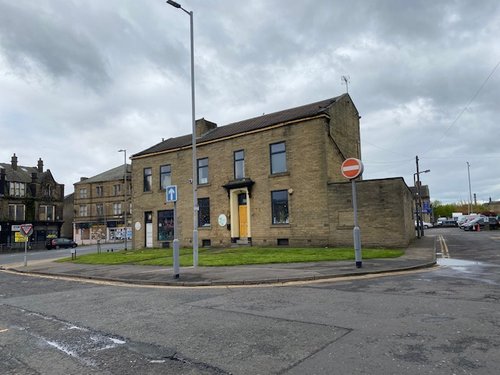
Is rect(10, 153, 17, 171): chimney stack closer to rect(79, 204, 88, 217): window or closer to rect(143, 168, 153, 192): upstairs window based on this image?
rect(79, 204, 88, 217): window

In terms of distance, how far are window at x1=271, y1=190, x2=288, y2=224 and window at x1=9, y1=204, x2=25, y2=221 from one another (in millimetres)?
51729

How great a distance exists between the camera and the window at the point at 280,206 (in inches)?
947

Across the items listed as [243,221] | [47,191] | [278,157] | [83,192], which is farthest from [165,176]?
[83,192]

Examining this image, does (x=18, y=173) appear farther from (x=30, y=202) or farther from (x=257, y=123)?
(x=257, y=123)

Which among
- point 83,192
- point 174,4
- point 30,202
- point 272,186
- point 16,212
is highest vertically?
point 174,4

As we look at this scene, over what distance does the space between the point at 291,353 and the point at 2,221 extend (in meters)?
64.6

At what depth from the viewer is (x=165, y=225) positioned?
99.9 feet

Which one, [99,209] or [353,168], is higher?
[99,209]

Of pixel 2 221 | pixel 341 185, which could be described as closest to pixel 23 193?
pixel 2 221

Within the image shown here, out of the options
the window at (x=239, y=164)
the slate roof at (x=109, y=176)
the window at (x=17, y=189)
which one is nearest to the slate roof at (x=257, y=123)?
the window at (x=239, y=164)

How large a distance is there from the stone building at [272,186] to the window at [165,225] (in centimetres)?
8

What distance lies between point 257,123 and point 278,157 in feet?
13.6

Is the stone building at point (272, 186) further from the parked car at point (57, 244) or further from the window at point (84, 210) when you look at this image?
the window at point (84, 210)

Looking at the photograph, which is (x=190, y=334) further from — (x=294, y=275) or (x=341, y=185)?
(x=341, y=185)
